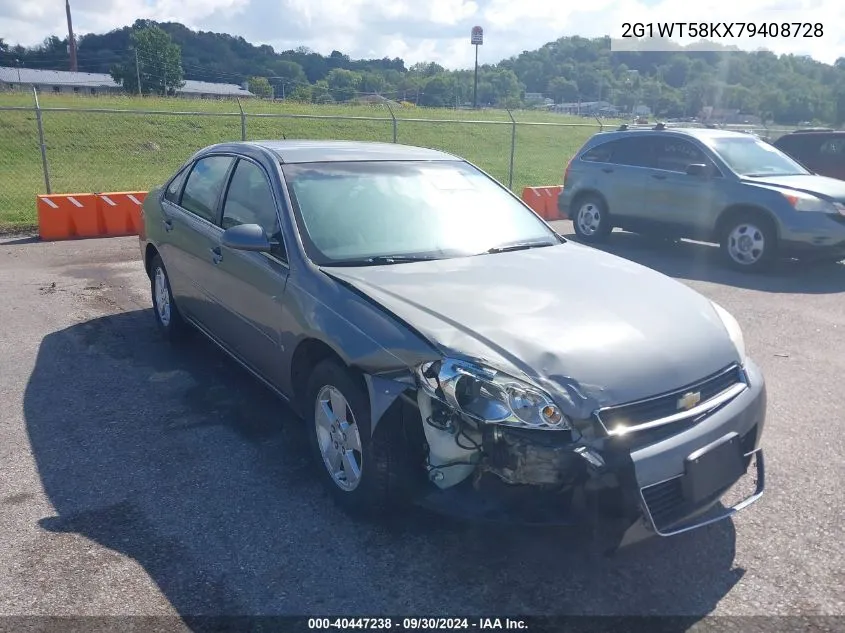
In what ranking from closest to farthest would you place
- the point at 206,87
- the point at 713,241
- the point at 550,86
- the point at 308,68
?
1. the point at 713,241
2. the point at 550,86
3. the point at 206,87
4. the point at 308,68

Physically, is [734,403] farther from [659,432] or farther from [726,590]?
[726,590]

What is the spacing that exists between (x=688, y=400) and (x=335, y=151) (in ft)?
9.22

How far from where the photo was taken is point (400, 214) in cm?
430

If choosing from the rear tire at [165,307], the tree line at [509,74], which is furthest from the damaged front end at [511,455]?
the tree line at [509,74]

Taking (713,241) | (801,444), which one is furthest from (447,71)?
(801,444)

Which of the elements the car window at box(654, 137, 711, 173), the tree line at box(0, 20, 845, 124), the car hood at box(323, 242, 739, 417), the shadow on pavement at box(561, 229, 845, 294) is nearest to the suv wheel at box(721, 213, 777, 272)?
the shadow on pavement at box(561, 229, 845, 294)

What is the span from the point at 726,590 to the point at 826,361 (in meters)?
3.57

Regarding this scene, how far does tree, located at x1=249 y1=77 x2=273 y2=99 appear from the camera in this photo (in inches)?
2832

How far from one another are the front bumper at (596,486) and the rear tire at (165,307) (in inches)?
139

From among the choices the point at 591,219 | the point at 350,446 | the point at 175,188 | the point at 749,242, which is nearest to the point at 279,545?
the point at 350,446

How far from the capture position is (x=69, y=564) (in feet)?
10.2

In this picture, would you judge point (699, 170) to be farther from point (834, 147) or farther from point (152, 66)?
point (152, 66)

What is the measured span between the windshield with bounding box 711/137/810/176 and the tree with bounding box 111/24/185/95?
6594 cm

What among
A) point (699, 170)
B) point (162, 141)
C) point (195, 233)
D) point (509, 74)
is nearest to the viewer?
point (195, 233)
